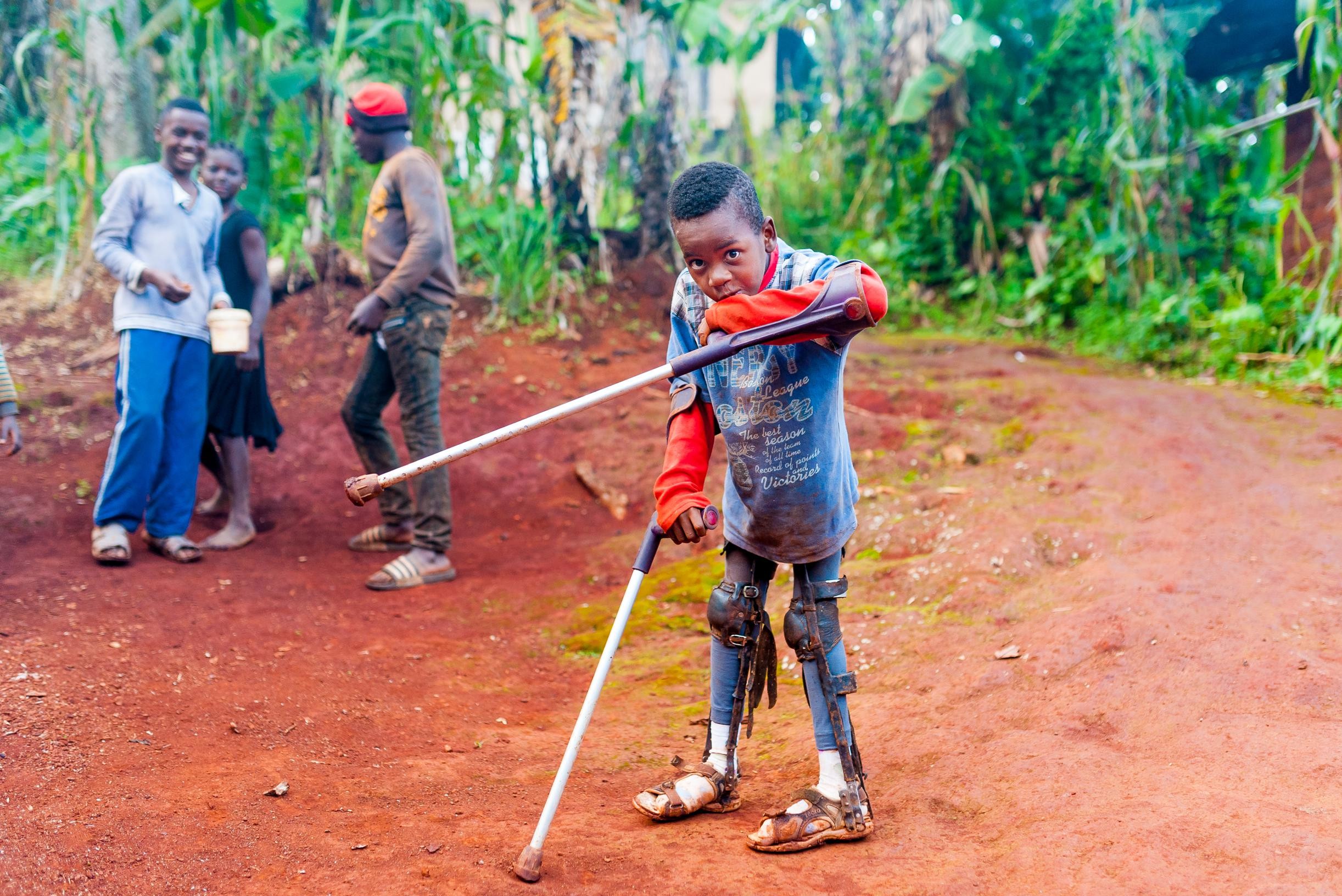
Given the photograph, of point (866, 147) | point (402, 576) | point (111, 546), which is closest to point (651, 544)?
point (402, 576)

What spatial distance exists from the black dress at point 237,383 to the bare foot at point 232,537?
0.40 meters

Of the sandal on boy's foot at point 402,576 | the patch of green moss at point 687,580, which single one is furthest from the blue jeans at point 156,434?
the patch of green moss at point 687,580

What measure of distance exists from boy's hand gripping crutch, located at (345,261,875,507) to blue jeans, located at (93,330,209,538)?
251 cm

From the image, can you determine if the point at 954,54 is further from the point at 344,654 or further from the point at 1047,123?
the point at 344,654

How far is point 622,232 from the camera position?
8.28m

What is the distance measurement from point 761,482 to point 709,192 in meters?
0.67

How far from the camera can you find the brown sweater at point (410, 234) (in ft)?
14.1

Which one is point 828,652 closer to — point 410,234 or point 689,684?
point 689,684

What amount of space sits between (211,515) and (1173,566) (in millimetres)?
4462

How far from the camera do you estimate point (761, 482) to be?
2.37 meters

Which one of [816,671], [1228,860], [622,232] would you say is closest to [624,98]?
[622,232]

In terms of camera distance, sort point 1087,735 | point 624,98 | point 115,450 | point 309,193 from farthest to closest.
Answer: point 624,98, point 309,193, point 115,450, point 1087,735

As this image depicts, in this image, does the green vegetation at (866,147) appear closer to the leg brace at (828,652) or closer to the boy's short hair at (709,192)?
the boy's short hair at (709,192)

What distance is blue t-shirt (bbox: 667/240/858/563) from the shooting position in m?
2.33
